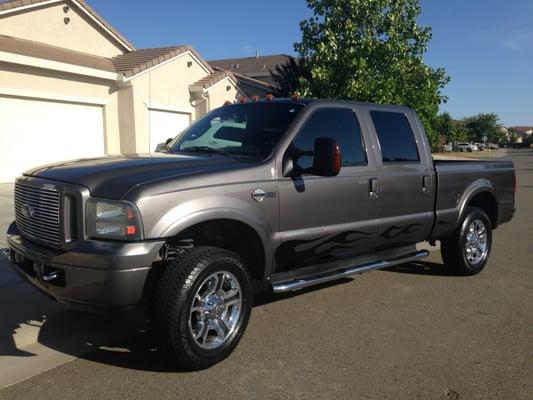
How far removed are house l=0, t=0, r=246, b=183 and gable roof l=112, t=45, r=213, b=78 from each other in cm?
3

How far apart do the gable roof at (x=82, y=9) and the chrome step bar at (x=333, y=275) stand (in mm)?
12873

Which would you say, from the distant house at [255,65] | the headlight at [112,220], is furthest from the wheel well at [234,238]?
the distant house at [255,65]

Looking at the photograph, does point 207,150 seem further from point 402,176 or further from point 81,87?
point 81,87

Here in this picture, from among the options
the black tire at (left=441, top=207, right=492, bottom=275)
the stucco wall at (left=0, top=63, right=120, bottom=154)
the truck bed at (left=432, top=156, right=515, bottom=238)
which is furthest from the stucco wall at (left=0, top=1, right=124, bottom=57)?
the black tire at (left=441, top=207, right=492, bottom=275)

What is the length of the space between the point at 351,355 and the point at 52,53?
534 inches

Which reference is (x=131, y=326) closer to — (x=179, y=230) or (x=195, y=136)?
(x=179, y=230)

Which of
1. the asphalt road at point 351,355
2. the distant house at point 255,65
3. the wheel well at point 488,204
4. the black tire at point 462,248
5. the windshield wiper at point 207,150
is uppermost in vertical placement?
the distant house at point 255,65

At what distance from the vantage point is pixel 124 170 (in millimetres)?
3799

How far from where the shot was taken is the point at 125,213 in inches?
137

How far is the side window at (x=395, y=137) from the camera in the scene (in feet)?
17.8

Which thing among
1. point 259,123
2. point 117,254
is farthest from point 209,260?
point 259,123

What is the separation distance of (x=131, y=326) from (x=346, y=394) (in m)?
2.09

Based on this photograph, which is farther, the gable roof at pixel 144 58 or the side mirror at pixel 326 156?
the gable roof at pixel 144 58

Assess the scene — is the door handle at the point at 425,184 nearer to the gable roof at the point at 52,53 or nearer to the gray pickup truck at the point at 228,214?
the gray pickup truck at the point at 228,214
